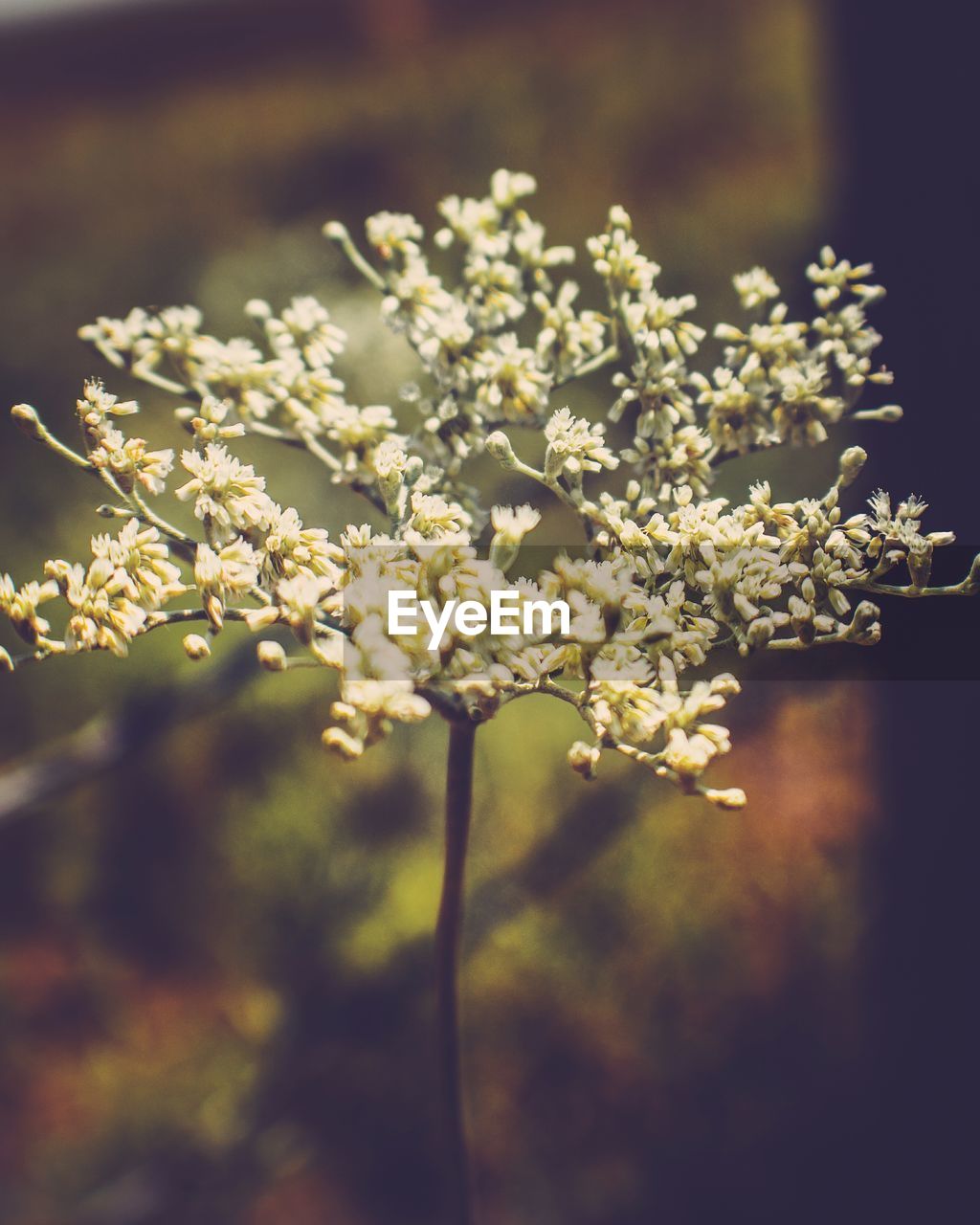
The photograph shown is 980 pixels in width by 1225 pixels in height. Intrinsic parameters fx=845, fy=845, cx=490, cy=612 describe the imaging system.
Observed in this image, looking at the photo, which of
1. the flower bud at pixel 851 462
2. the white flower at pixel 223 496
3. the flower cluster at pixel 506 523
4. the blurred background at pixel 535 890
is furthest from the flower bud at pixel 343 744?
the blurred background at pixel 535 890

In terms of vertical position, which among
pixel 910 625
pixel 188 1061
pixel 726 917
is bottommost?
pixel 188 1061

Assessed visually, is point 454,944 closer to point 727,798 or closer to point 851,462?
point 727,798

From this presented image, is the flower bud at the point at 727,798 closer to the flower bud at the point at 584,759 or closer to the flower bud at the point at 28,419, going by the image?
the flower bud at the point at 584,759

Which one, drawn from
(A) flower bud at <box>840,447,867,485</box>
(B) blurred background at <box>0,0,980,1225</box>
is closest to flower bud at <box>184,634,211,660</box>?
(A) flower bud at <box>840,447,867,485</box>

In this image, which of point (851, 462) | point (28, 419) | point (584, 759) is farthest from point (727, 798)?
point (28, 419)

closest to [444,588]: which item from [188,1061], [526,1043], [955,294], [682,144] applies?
[955,294]

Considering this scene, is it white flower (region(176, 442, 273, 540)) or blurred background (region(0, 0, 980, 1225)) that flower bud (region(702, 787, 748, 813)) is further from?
blurred background (region(0, 0, 980, 1225))

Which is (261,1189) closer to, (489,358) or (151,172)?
(489,358)
